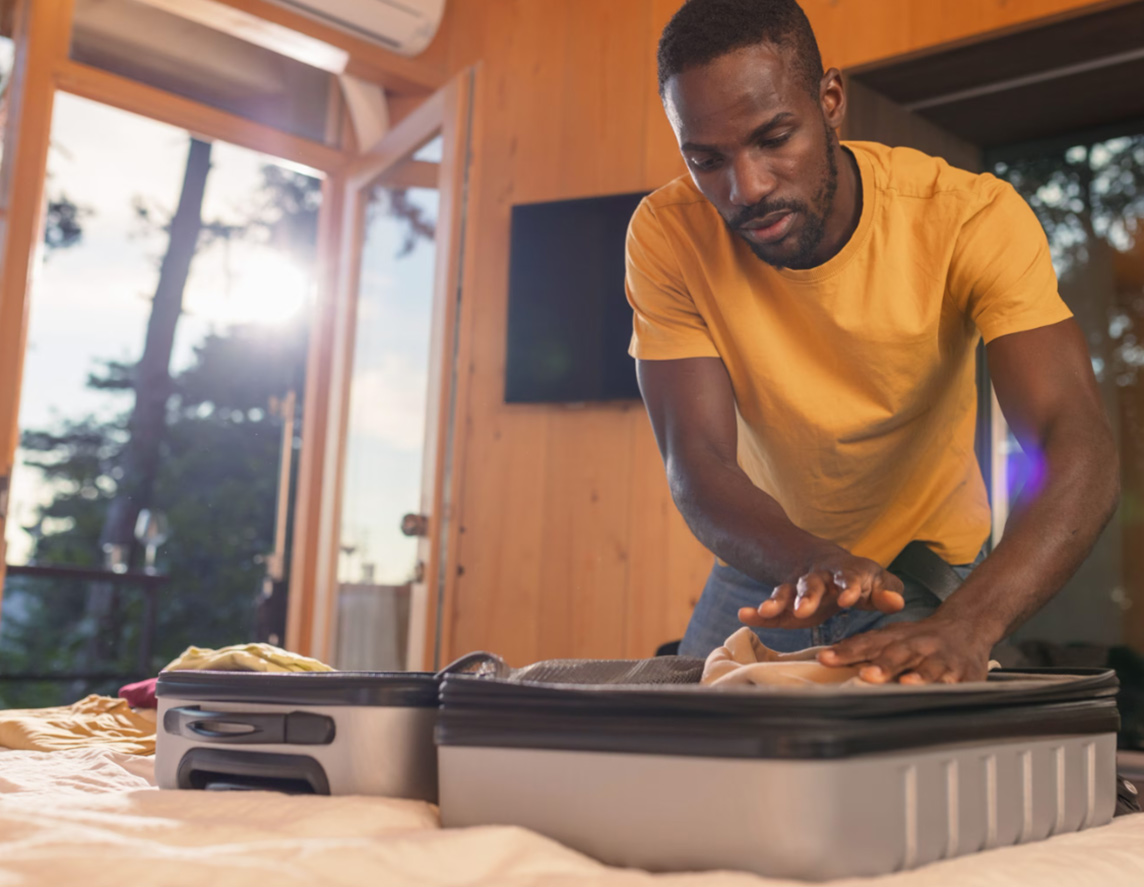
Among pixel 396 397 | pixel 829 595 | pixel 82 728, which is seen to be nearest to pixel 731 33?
pixel 829 595

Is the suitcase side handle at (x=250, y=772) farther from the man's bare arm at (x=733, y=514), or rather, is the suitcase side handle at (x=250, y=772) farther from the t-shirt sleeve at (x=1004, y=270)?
the t-shirt sleeve at (x=1004, y=270)

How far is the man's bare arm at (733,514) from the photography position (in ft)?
2.69

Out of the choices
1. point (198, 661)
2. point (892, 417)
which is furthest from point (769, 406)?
point (198, 661)

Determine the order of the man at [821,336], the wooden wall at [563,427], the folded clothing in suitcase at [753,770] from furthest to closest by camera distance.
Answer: the wooden wall at [563,427]
the man at [821,336]
the folded clothing in suitcase at [753,770]

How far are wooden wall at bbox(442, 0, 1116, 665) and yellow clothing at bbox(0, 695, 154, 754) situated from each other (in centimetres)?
162

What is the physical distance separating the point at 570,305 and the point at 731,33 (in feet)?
7.25

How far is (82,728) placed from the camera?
1.31m

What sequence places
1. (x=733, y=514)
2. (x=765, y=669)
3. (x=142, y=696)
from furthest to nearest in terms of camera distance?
(x=142, y=696) → (x=733, y=514) → (x=765, y=669)

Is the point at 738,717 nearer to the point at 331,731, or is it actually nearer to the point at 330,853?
the point at 330,853

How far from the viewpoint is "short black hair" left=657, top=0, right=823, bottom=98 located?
3.92ft

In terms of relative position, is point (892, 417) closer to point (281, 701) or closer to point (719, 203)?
point (719, 203)

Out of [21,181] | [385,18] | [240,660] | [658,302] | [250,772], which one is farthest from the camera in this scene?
[385,18]

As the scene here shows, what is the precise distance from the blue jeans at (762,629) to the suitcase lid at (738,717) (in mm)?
571

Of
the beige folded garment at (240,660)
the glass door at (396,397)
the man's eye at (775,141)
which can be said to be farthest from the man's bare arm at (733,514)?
the glass door at (396,397)
